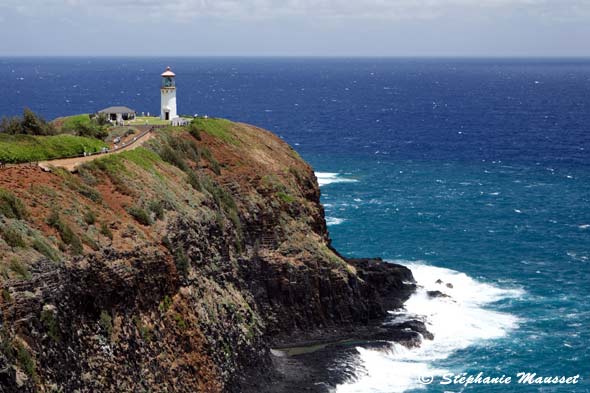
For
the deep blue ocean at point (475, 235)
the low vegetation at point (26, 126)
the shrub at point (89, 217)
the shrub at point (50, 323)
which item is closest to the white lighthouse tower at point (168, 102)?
the low vegetation at point (26, 126)

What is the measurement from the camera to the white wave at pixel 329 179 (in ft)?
373

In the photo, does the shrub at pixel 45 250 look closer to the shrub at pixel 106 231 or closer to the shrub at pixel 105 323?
the shrub at pixel 105 323

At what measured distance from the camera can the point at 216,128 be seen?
72.7 m

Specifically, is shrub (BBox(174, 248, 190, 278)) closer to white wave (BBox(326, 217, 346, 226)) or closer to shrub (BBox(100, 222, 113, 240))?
shrub (BBox(100, 222, 113, 240))

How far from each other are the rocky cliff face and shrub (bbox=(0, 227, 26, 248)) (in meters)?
0.07

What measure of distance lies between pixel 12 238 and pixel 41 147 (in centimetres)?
1667

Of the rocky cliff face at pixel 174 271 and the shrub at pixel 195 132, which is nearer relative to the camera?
the rocky cliff face at pixel 174 271

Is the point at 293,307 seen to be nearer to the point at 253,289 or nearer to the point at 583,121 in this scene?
the point at 253,289

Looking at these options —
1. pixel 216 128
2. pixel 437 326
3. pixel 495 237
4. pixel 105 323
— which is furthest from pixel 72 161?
pixel 495 237

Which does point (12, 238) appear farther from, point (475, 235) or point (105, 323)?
point (475, 235)

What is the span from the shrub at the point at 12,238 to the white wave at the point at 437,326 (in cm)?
2227

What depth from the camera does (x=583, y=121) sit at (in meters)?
194

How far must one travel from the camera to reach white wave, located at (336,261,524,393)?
54.6m

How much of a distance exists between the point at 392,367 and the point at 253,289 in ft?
36.3
